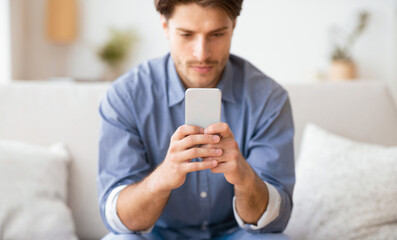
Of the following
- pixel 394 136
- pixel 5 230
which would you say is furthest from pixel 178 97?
pixel 394 136

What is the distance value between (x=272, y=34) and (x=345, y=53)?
0.66 metres

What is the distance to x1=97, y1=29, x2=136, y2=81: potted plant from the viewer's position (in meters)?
4.05

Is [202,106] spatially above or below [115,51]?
above

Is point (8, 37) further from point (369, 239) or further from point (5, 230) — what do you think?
point (369, 239)

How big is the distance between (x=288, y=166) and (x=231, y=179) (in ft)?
0.89

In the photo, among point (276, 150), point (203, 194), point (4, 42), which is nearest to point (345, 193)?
point (276, 150)

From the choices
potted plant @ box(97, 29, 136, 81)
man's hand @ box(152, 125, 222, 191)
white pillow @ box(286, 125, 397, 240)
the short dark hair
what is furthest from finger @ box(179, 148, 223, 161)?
potted plant @ box(97, 29, 136, 81)

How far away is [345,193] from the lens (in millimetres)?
1506

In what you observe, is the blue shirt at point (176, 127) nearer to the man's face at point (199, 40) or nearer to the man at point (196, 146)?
the man at point (196, 146)

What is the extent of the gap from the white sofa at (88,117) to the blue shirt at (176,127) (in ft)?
1.37

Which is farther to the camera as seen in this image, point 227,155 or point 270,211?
point 270,211

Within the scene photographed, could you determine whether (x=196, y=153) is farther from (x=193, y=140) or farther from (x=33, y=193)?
(x=33, y=193)

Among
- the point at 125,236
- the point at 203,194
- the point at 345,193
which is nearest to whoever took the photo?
the point at 125,236

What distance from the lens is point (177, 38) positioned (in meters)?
1.25
